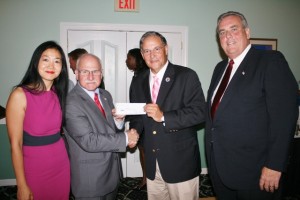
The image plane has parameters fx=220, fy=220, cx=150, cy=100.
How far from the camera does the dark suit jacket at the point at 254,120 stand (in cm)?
182

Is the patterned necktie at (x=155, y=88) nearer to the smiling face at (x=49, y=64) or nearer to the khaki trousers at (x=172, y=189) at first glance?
the khaki trousers at (x=172, y=189)

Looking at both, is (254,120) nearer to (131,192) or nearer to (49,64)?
(49,64)

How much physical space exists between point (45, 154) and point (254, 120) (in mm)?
1966

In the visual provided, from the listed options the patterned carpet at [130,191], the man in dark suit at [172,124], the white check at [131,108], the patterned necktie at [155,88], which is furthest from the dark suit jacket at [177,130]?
the patterned carpet at [130,191]

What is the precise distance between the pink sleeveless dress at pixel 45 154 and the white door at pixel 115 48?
8.83 feet

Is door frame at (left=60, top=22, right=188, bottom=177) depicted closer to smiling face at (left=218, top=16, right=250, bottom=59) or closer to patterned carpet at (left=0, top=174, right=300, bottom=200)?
patterned carpet at (left=0, top=174, right=300, bottom=200)

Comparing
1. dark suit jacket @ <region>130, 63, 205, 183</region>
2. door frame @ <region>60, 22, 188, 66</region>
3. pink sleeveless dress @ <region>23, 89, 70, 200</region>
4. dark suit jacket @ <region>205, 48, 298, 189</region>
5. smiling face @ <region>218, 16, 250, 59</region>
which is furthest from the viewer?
door frame @ <region>60, 22, 188, 66</region>

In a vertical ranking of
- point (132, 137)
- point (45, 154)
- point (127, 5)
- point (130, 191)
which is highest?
point (127, 5)

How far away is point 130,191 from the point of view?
4402 millimetres

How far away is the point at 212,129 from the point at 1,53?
4516 mm

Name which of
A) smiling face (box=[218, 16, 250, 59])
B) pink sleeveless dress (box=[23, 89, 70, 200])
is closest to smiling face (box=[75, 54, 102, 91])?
pink sleeveless dress (box=[23, 89, 70, 200])

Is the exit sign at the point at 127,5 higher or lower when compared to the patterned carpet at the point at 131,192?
higher

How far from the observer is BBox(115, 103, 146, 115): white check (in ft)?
7.39

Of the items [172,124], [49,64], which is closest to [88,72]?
[49,64]
